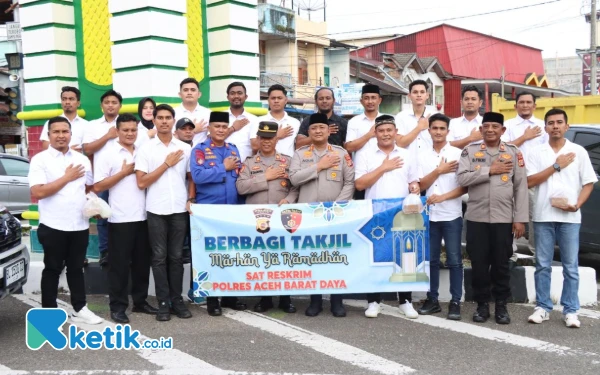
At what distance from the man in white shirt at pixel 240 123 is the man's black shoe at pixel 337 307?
72.2 inches

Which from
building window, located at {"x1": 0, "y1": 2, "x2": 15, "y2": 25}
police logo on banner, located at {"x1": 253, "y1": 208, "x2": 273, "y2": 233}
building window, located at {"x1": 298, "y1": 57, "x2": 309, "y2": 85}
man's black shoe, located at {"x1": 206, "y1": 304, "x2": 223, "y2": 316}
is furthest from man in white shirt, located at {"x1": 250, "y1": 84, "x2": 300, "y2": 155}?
building window, located at {"x1": 298, "y1": 57, "x2": 309, "y2": 85}

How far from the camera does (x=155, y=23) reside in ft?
28.4

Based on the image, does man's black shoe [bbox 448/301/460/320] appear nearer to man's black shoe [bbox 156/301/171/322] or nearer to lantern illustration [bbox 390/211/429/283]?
lantern illustration [bbox 390/211/429/283]

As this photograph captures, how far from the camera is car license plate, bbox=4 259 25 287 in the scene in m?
5.71

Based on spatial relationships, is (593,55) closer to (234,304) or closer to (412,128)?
(412,128)

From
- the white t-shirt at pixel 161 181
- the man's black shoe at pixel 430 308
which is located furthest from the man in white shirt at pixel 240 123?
the man's black shoe at pixel 430 308

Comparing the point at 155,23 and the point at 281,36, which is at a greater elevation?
the point at 281,36

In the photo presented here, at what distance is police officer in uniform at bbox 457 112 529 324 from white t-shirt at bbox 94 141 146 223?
123 inches

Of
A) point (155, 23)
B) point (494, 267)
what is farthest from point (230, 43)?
point (494, 267)

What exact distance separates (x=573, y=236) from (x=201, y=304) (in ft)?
12.6

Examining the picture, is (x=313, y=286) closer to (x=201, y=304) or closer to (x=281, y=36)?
(x=201, y=304)

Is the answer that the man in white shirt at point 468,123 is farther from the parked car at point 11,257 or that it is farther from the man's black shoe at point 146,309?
the parked car at point 11,257

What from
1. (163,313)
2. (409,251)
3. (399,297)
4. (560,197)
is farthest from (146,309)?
(560,197)

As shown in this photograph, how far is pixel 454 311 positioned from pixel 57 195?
3916mm
